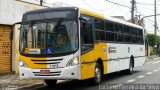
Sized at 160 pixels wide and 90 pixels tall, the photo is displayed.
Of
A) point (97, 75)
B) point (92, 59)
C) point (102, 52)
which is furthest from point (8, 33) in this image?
point (92, 59)

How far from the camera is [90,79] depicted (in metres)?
16.1

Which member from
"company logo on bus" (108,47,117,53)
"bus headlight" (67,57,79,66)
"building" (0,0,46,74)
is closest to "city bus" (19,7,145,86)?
"bus headlight" (67,57,79,66)

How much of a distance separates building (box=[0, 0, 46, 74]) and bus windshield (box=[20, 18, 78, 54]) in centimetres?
655

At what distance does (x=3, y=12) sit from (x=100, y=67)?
22.1 feet

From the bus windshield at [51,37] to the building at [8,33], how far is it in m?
6.55

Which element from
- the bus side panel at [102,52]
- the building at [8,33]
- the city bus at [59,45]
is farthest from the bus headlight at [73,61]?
the building at [8,33]

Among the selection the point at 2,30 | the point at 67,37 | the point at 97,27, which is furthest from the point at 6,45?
the point at 67,37

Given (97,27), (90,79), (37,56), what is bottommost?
(90,79)

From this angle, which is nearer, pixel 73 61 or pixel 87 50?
pixel 73 61

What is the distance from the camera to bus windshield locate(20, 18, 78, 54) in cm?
1391

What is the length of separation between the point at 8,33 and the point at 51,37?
8081mm

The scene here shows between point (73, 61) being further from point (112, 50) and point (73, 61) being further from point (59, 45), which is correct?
point (112, 50)

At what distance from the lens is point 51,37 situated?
14055mm

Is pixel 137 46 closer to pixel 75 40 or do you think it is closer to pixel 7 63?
pixel 7 63
